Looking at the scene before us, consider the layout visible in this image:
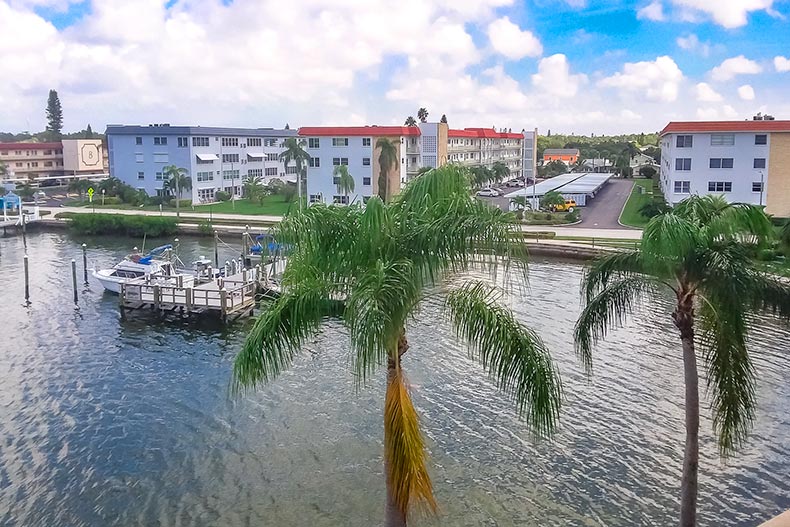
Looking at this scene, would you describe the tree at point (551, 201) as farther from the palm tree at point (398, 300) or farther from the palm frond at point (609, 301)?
the palm tree at point (398, 300)

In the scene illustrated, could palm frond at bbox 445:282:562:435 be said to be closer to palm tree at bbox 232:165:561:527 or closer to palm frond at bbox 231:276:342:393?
palm tree at bbox 232:165:561:527

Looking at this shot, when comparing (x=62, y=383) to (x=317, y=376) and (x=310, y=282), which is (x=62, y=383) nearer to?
(x=317, y=376)

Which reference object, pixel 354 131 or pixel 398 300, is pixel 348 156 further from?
pixel 398 300

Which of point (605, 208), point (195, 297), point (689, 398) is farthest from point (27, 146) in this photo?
point (689, 398)

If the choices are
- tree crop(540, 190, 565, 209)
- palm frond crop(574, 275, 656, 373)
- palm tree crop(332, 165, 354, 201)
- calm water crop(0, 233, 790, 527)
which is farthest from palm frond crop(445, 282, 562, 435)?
palm tree crop(332, 165, 354, 201)

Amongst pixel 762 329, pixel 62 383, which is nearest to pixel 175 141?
pixel 62 383

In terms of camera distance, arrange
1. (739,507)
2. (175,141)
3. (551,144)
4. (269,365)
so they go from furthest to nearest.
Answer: (551,144) → (175,141) → (739,507) → (269,365)
